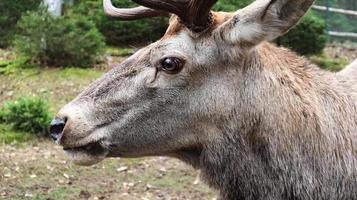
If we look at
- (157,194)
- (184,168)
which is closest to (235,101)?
(157,194)

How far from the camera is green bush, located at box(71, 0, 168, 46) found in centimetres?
1576

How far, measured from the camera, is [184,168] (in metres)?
9.46

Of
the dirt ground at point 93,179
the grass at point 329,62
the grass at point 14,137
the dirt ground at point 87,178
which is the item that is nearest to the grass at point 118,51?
the grass at point 329,62

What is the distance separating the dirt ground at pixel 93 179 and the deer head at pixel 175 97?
355 centimetres

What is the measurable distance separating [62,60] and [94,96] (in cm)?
995

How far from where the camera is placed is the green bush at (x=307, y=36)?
15.7m

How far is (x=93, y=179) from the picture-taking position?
29.2ft

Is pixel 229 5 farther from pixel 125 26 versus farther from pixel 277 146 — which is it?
pixel 277 146

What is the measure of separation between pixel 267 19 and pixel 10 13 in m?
13.3

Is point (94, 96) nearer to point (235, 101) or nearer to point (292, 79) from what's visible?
point (235, 101)

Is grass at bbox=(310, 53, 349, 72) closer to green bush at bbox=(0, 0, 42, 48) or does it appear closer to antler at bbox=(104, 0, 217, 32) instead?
green bush at bbox=(0, 0, 42, 48)

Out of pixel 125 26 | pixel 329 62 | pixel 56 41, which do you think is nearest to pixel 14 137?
pixel 56 41

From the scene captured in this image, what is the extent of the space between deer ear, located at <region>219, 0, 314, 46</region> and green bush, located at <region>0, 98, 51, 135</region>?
250 inches

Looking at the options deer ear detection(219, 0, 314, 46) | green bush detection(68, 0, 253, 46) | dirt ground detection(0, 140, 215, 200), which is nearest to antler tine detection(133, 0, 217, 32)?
deer ear detection(219, 0, 314, 46)
